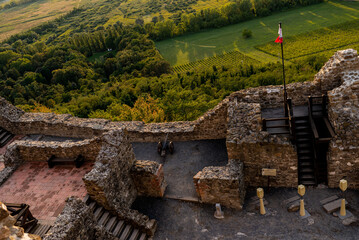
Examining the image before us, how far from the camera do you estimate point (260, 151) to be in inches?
416

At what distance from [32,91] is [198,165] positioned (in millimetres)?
38439

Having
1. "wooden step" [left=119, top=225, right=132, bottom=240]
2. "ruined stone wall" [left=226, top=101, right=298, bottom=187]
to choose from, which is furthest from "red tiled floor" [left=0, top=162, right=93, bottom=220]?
"ruined stone wall" [left=226, top=101, right=298, bottom=187]

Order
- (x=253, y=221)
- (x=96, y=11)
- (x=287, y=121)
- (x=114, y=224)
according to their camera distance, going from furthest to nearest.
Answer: (x=96, y=11) → (x=287, y=121) → (x=253, y=221) → (x=114, y=224)

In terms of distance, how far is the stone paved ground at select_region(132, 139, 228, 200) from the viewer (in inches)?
463

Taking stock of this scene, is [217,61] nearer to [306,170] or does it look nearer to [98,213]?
[306,170]

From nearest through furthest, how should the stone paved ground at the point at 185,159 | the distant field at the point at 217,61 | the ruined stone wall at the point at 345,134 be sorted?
1. the ruined stone wall at the point at 345,134
2. the stone paved ground at the point at 185,159
3. the distant field at the point at 217,61

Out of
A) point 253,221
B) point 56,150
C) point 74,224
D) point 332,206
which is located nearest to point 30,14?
point 56,150

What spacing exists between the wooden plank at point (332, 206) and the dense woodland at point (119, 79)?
13.5 m

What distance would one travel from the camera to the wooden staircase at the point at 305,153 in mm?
10859

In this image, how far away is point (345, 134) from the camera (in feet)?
32.2

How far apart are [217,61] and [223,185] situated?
51.2 metres

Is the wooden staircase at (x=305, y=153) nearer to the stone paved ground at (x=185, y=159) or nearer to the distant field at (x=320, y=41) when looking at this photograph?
the stone paved ground at (x=185, y=159)

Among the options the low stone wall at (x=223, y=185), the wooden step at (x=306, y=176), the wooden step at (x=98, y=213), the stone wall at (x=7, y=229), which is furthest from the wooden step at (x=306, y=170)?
the stone wall at (x=7, y=229)

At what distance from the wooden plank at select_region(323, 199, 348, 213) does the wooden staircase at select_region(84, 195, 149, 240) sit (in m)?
6.33
